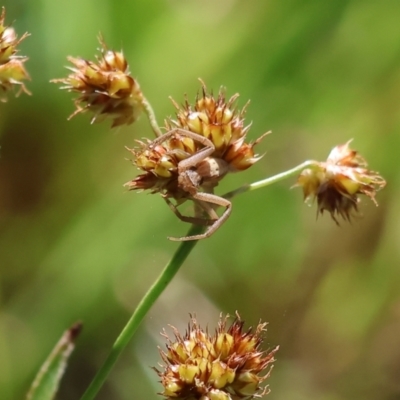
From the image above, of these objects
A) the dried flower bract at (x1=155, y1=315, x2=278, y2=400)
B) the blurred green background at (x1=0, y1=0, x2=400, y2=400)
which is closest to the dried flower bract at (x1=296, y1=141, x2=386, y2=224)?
the dried flower bract at (x1=155, y1=315, x2=278, y2=400)

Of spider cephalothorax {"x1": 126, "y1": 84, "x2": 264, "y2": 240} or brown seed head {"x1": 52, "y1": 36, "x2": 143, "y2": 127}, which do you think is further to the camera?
brown seed head {"x1": 52, "y1": 36, "x2": 143, "y2": 127}

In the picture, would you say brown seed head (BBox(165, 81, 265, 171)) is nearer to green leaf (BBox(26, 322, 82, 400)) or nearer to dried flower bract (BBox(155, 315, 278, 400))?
dried flower bract (BBox(155, 315, 278, 400))

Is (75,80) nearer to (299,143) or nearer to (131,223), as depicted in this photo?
(131,223)

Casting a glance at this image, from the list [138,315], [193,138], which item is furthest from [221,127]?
[138,315]

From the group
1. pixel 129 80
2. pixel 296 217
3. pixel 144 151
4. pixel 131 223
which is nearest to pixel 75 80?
pixel 129 80

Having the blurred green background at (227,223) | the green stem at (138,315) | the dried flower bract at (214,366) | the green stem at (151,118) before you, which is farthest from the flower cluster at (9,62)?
the blurred green background at (227,223)

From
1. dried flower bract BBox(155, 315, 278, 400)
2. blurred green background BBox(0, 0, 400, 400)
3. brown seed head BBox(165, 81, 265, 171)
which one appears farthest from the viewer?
blurred green background BBox(0, 0, 400, 400)

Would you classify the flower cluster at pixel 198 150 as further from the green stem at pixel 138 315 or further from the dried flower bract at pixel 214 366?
the dried flower bract at pixel 214 366
